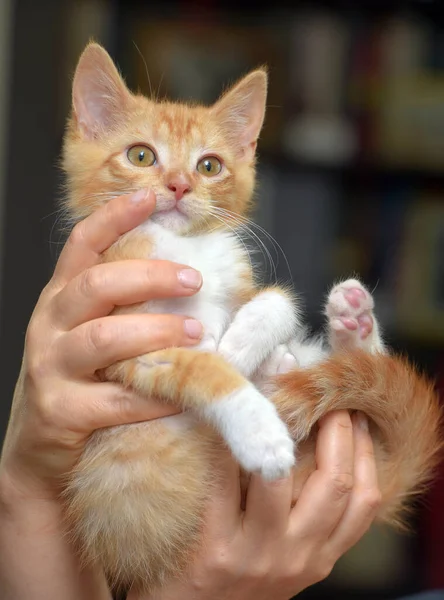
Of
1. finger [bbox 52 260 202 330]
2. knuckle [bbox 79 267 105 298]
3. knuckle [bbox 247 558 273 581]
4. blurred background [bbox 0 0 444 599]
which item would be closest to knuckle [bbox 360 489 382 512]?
knuckle [bbox 247 558 273 581]

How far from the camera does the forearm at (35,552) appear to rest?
1.21 metres

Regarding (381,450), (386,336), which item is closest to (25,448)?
(381,450)

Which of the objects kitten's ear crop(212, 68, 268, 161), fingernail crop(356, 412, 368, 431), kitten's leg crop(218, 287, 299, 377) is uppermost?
kitten's ear crop(212, 68, 268, 161)

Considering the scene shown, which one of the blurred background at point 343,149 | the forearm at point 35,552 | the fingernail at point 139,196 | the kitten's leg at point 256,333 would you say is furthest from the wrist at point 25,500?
the blurred background at point 343,149

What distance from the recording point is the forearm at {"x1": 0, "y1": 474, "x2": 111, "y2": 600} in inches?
47.8

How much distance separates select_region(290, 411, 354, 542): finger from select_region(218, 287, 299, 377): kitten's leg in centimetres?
16

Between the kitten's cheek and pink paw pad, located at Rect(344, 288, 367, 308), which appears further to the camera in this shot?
pink paw pad, located at Rect(344, 288, 367, 308)

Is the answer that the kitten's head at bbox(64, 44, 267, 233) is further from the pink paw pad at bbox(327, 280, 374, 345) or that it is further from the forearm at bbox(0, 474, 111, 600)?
the forearm at bbox(0, 474, 111, 600)

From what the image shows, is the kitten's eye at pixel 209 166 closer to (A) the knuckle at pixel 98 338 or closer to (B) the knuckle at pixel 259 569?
(A) the knuckle at pixel 98 338

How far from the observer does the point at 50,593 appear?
1.22m

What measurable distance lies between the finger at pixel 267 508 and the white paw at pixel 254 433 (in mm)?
93

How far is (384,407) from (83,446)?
1.72ft

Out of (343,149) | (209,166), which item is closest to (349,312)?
(209,166)

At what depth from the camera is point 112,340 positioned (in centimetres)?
107
